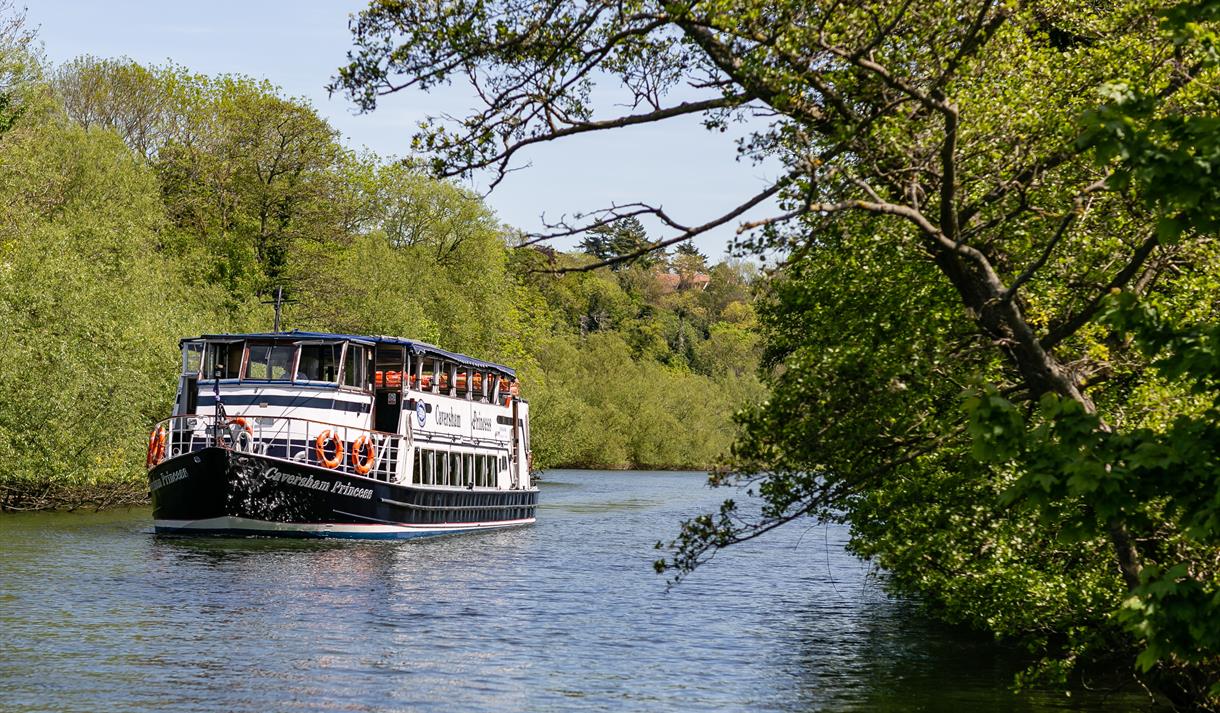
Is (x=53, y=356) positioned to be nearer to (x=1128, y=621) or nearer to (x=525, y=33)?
(x=525, y=33)

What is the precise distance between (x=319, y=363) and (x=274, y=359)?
3.90 ft

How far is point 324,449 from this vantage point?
1417 inches

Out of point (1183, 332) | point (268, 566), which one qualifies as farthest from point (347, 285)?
point (1183, 332)

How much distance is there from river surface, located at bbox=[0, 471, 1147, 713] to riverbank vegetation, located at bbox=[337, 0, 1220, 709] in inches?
185

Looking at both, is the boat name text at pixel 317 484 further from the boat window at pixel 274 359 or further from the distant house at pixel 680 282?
the distant house at pixel 680 282

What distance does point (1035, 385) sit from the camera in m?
11.7

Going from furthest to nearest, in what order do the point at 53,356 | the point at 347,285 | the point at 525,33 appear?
the point at 347,285 < the point at 53,356 < the point at 525,33

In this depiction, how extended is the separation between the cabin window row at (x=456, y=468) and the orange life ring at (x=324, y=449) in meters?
3.70

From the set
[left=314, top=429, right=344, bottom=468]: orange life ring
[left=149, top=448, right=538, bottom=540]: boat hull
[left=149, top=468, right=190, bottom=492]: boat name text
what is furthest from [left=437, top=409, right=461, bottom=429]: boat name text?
[left=149, top=468, right=190, bottom=492]: boat name text

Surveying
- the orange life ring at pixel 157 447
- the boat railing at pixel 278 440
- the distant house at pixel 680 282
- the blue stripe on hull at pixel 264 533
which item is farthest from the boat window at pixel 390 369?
the distant house at pixel 680 282

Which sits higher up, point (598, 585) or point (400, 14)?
point (400, 14)

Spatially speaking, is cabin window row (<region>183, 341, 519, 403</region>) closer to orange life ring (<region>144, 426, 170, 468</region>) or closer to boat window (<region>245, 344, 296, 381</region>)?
boat window (<region>245, 344, 296, 381</region>)

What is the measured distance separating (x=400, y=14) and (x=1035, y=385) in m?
6.11

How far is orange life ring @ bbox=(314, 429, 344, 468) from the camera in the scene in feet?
118
